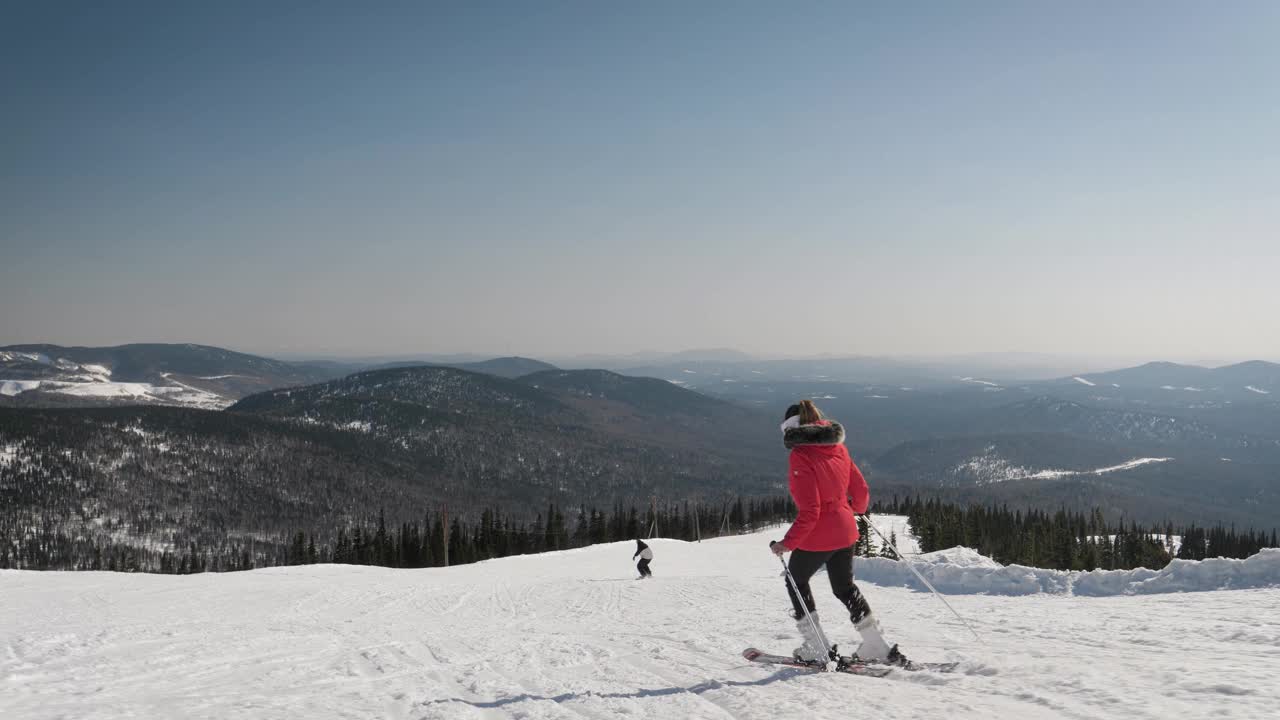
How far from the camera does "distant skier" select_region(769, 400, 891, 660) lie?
5.61 meters

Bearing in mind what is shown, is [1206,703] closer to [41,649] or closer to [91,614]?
[41,649]

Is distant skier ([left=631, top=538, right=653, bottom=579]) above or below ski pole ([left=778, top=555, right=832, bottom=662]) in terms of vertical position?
below

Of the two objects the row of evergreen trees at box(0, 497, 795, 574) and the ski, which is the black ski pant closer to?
the ski

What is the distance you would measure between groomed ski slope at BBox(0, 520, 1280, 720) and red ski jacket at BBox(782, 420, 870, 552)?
1217mm

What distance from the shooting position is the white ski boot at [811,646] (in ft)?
19.6

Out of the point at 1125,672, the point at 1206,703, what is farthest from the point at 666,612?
the point at 1206,703

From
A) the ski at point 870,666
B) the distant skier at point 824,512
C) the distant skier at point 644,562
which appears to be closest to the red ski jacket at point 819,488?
the distant skier at point 824,512

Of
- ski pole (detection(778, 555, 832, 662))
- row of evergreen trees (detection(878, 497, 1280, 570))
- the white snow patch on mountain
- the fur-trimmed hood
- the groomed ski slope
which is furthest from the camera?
row of evergreen trees (detection(878, 497, 1280, 570))

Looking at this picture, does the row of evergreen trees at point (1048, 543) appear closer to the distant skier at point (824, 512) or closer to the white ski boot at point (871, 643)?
the white ski boot at point (871, 643)

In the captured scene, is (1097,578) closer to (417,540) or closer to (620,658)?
(620,658)

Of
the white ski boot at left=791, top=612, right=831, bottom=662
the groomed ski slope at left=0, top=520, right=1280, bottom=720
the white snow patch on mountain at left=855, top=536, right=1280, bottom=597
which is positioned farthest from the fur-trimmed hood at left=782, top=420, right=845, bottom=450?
the white snow patch on mountain at left=855, top=536, right=1280, bottom=597

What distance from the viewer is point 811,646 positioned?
6051mm

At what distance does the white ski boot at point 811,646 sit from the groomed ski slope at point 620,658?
220 mm

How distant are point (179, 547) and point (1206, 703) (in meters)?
229
